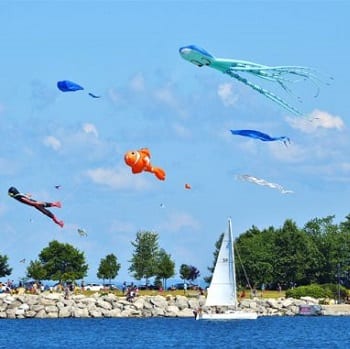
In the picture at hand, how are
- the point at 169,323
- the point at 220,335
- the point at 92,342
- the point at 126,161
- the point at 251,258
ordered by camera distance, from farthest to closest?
the point at 251,258
the point at 169,323
the point at 220,335
the point at 92,342
the point at 126,161

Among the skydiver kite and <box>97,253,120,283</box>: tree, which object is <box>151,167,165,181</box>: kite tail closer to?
the skydiver kite

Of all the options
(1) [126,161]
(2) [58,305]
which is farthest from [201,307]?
(1) [126,161]

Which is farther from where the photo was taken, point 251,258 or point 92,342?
point 251,258

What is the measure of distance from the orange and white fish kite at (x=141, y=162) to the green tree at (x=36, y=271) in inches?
3610

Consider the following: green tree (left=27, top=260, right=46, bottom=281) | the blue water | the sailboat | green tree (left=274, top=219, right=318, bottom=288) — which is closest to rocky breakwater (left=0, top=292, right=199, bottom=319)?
the blue water

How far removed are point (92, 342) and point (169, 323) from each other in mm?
21042

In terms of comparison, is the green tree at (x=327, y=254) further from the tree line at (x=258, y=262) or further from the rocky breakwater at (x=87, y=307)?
the rocky breakwater at (x=87, y=307)

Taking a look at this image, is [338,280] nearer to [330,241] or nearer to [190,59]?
[330,241]

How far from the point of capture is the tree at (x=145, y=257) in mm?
144125

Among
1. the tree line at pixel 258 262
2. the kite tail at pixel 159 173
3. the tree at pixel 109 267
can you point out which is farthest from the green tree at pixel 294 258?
the kite tail at pixel 159 173

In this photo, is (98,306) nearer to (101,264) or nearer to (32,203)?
(101,264)

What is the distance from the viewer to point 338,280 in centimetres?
14875

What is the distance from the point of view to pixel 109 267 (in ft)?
488

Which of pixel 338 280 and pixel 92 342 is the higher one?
pixel 338 280
